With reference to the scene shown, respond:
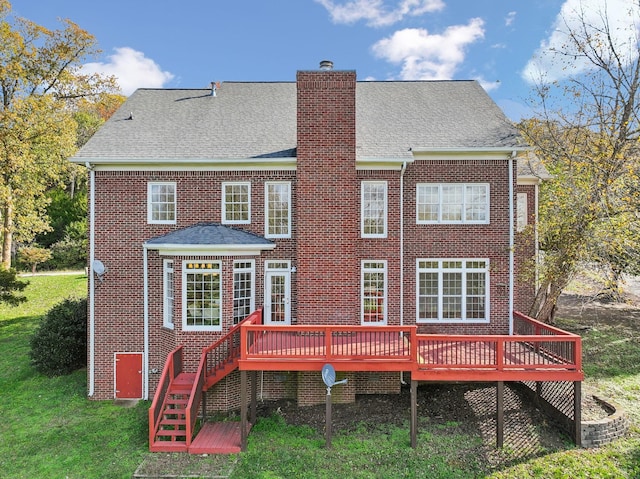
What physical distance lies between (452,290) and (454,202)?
8.91 ft

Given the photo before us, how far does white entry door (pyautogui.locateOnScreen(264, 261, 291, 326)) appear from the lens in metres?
10.8

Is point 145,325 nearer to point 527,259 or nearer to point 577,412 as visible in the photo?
point 577,412

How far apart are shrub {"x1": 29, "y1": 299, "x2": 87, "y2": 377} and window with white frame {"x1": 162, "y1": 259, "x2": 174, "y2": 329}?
401 centimetres

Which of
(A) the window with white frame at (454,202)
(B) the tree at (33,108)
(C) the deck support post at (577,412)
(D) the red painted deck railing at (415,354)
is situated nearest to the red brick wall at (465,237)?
(A) the window with white frame at (454,202)

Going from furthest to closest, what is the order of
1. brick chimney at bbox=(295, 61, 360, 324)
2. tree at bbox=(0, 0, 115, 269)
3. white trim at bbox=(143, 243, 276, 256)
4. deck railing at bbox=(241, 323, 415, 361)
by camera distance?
tree at bbox=(0, 0, 115, 269)
brick chimney at bbox=(295, 61, 360, 324)
white trim at bbox=(143, 243, 276, 256)
deck railing at bbox=(241, 323, 415, 361)

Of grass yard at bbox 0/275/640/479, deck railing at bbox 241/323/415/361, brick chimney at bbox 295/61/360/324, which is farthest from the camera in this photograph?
brick chimney at bbox 295/61/360/324

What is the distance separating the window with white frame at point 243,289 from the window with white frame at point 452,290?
5.07m

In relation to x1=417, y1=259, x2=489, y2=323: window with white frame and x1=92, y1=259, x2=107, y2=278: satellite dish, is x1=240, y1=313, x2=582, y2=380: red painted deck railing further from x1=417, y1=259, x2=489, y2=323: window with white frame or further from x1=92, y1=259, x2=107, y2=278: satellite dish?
x1=92, y1=259, x2=107, y2=278: satellite dish

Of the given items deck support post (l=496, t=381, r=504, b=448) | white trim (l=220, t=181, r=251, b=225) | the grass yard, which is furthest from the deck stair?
deck support post (l=496, t=381, r=504, b=448)

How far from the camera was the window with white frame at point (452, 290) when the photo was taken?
36.2 feet

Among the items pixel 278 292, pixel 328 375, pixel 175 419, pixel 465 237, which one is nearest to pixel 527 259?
pixel 465 237

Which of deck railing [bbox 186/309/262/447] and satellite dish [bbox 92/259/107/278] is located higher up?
satellite dish [bbox 92/259/107/278]

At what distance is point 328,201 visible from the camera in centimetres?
1022

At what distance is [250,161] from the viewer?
10.6 metres
